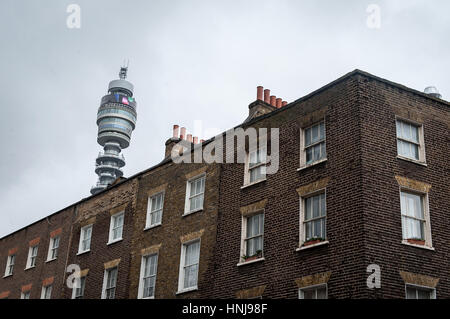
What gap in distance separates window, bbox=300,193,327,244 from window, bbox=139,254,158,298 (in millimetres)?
8176

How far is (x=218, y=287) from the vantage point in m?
22.3

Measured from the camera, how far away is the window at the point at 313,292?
61.4 feet

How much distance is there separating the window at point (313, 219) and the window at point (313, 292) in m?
1.53

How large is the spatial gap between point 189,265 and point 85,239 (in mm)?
9374

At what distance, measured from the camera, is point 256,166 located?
23.0 metres

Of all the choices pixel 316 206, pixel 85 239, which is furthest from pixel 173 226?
pixel 85 239

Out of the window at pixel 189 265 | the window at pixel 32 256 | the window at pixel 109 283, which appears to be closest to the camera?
the window at pixel 189 265

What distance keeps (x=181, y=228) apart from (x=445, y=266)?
10.6 m

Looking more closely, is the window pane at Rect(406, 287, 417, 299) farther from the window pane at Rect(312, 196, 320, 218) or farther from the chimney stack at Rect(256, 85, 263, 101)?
the chimney stack at Rect(256, 85, 263, 101)

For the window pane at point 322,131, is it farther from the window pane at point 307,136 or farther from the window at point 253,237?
the window at point 253,237

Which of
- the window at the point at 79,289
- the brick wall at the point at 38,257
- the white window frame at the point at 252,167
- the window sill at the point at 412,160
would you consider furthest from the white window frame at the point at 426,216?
the brick wall at the point at 38,257

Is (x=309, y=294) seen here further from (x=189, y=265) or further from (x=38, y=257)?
(x=38, y=257)
